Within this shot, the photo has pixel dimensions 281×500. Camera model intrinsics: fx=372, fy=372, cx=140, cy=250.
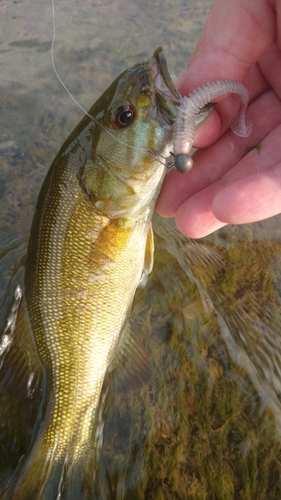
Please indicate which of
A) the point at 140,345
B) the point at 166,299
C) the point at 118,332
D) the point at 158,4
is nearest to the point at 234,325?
the point at 166,299

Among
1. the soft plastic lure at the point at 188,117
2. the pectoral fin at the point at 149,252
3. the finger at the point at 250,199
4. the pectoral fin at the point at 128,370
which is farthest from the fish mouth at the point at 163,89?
the pectoral fin at the point at 128,370

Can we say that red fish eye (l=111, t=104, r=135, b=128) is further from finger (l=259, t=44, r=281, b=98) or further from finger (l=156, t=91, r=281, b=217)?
finger (l=259, t=44, r=281, b=98)

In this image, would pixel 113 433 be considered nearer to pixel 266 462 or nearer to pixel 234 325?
pixel 266 462

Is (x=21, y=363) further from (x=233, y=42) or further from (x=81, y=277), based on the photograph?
(x=233, y=42)

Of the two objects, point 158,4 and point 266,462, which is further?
point 158,4

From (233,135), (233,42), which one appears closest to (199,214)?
(233,135)

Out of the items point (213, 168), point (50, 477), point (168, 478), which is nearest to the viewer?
point (50, 477)

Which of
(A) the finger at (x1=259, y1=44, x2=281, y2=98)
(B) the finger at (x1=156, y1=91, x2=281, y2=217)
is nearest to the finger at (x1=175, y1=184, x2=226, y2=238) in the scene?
(B) the finger at (x1=156, y1=91, x2=281, y2=217)
